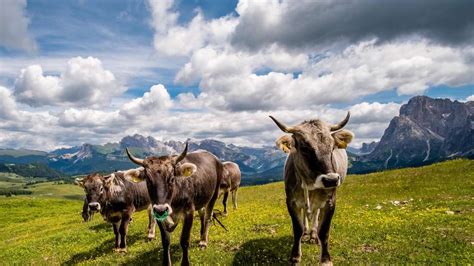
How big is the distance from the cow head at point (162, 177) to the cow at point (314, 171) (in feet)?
11.3

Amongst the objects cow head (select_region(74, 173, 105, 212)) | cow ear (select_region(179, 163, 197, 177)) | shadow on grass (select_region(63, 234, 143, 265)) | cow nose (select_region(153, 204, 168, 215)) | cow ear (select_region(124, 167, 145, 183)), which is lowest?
shadow on grass (select_region(63, 234, 143, 265))

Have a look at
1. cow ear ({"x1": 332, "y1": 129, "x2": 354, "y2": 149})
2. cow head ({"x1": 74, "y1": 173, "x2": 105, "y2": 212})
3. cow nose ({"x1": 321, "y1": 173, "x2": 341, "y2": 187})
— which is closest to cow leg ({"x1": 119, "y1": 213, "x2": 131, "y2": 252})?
cow head ({"x1": 74, "y1": 173, "x2": 105, "y2": 212})

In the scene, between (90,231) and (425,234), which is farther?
(90,231)

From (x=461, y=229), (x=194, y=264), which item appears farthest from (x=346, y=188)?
(x=194, y=264)

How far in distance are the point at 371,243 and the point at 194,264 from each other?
7282mm

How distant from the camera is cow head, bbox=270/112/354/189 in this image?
948 centimetres

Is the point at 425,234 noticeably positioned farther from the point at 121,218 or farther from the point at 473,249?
the point at 121,218

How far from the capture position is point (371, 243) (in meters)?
14.9

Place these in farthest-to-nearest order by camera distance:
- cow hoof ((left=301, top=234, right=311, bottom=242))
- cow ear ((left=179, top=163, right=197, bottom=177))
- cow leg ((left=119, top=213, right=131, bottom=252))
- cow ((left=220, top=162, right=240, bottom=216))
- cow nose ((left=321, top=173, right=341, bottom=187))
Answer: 1. cow ((left=220, top=162, right=240, bottom=216))
2. cow leg ((left=119, top=213, right=131, bottom=252))
3. cow hoof ((left=301, top=234, right=311, bottom=242))
4. cow ear ((left=179, top=163, right=197, bottom=177))
5. cow nose ((left=321, top=173, right=341, bottom=187))

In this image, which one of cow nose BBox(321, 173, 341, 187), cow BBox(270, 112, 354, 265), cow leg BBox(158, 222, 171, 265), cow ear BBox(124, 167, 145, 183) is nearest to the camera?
cow nose BBox(321, 173, 341, 187)

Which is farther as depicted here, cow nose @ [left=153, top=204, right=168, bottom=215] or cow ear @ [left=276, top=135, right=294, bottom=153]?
cow ear @ [left=276, top=135, right=294, bottom=153]

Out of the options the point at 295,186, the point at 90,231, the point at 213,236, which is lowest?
the point at 90,231

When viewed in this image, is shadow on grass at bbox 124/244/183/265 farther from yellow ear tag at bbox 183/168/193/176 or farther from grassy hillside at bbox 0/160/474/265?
yellow ear tag at bbox 183/168/193/176

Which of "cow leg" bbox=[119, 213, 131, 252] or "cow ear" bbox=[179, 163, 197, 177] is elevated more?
"cow ear" bbox=[179, 163, 197, 177]
